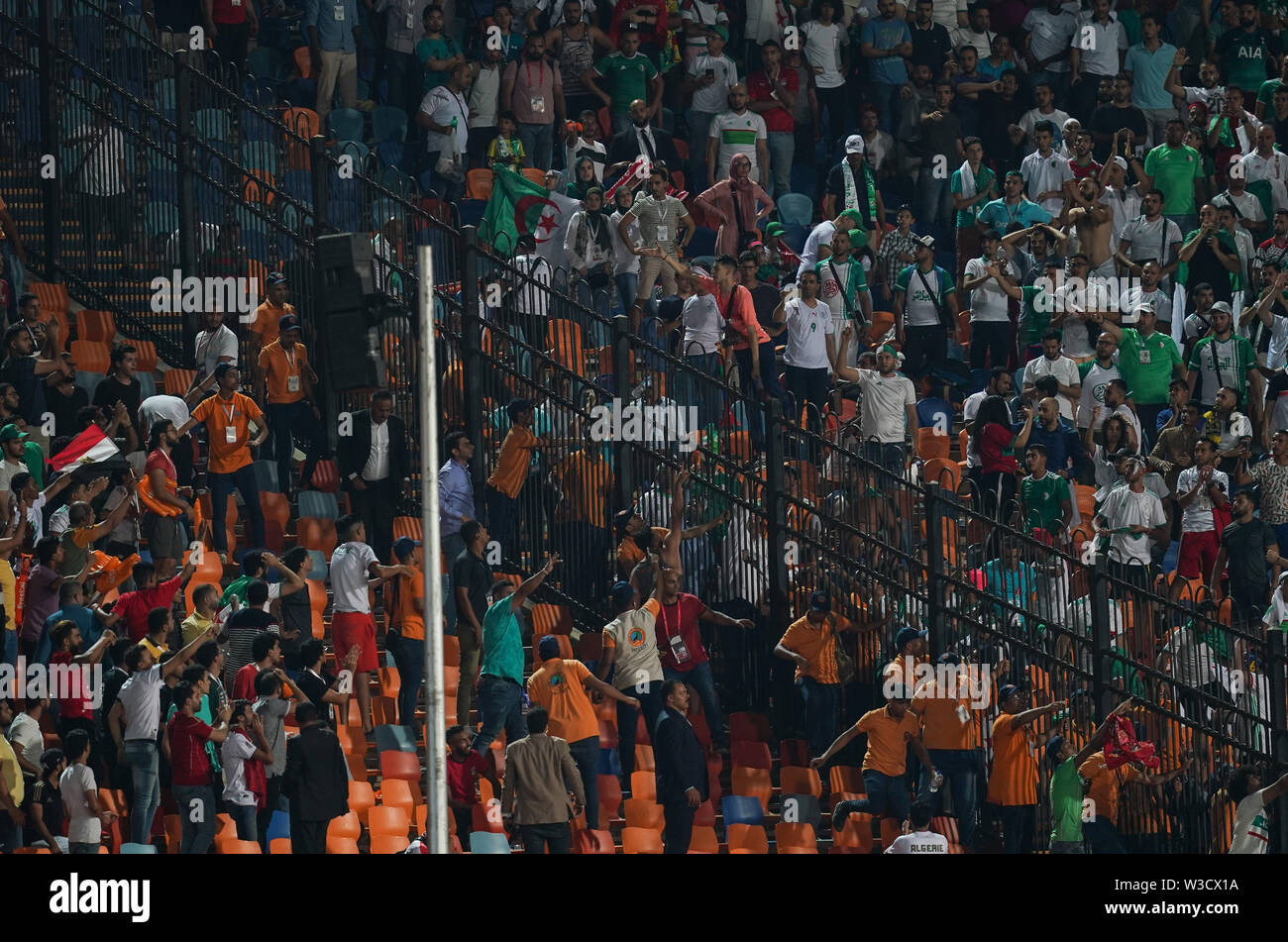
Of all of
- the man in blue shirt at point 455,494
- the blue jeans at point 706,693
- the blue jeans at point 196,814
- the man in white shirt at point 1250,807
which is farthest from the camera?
the man in blue shirt at point 455,494

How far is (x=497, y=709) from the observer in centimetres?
1877

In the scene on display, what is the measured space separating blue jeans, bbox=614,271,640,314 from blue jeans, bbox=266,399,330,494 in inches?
159

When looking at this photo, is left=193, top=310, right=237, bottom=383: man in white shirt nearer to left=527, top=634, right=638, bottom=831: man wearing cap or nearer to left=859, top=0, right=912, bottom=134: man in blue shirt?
left=527, top=634, right=638, bottom=831: man wearing cap

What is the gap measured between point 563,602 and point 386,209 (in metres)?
3.85

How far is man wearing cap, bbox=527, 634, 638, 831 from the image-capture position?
18531mm

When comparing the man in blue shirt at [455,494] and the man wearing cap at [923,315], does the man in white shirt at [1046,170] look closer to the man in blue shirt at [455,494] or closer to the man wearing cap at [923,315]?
the man wearing cap at [923,315]

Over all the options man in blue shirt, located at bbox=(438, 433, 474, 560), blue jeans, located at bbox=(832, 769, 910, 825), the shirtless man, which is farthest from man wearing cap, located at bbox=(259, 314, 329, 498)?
the shirtless man

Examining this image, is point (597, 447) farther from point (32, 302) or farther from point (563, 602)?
point (32, 302)

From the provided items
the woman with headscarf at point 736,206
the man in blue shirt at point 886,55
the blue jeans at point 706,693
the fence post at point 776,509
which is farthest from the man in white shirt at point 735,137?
the blue jeans at point 706,693

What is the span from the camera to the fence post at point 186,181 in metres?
22.7

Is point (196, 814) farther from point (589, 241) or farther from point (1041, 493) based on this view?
point (589, 241)

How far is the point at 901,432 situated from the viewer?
23.1 m

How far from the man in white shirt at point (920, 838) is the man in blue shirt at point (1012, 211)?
28.7ft

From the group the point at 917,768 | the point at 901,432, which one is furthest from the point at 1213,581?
the point at 917,768
